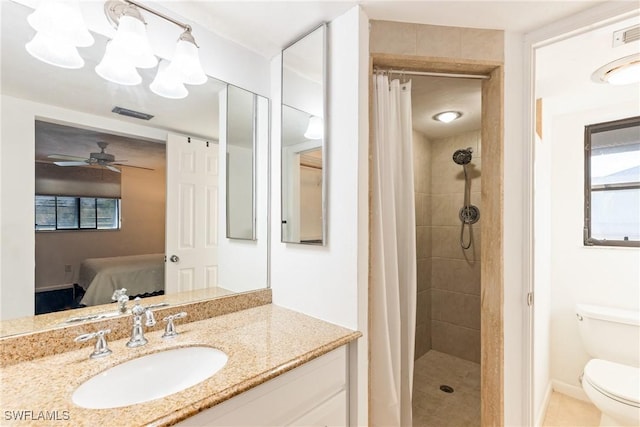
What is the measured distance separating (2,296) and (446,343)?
3.14 m

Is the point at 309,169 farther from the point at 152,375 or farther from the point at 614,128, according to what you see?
the point at 614,128

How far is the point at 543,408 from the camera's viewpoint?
79.7 inches

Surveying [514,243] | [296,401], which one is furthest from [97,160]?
[514,243]

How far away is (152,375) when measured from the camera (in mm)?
987

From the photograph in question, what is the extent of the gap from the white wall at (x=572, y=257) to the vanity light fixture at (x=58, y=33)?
3016 millimetres

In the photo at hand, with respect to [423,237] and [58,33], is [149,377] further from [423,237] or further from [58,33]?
[423,237]

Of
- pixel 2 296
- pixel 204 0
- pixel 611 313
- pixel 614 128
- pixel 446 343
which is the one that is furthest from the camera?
pixel 446 343

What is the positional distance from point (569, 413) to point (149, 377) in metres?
2.68

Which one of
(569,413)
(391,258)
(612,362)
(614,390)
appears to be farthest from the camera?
(569,413)

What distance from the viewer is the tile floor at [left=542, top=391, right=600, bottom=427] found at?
1931 mm

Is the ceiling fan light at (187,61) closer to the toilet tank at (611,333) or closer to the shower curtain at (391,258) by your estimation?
the shower curtain at (391,258)

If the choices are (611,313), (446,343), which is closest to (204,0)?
(611,313)

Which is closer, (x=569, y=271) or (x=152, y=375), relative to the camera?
(x=152, y=375)

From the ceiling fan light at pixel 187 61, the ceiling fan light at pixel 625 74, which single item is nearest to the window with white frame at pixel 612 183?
the ceiling fan light at pixel 625 74
